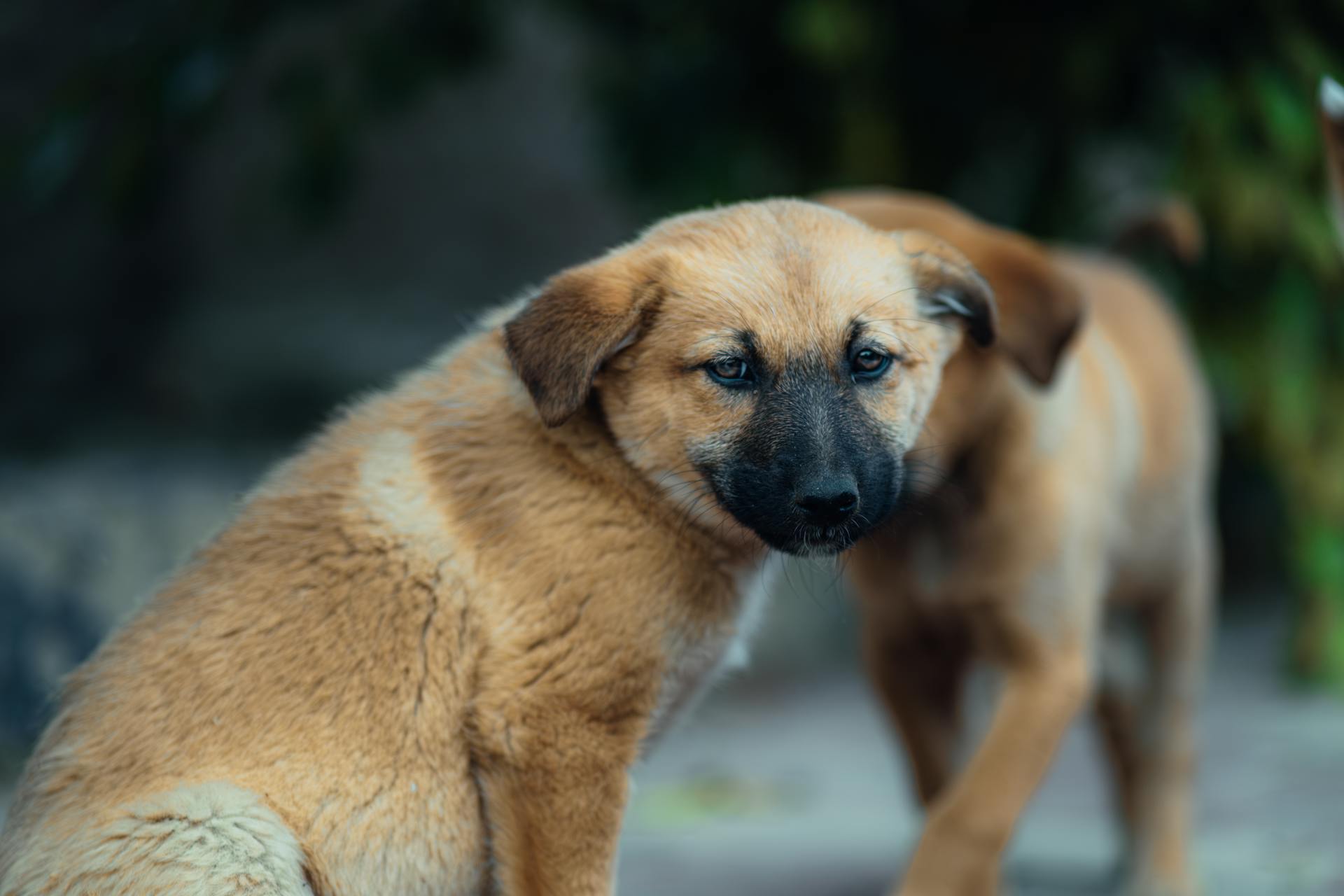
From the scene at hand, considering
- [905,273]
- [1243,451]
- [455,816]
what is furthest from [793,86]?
[455,816]

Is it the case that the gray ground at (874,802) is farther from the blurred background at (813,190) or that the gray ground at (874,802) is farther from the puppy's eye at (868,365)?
the puppy's eye at (868,365)

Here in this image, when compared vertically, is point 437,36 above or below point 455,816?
above

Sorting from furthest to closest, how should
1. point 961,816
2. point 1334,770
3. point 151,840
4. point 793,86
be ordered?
point 793,86 < point 1334,770 < point 961,816 < point 151,840

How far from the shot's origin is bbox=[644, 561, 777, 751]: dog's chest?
3305 millimetres

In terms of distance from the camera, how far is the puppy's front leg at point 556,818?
314cm

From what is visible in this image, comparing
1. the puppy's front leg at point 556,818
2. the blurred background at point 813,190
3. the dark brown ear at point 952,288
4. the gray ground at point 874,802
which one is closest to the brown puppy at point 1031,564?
the dark brown ear at point 952,288

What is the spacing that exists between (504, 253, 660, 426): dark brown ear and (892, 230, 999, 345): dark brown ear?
2.27ft

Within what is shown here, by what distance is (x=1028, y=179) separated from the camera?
7930 mm

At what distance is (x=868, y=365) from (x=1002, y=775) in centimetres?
147

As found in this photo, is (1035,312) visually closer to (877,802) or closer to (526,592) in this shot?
(526,592)

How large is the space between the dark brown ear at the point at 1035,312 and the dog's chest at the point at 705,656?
101 centimetres

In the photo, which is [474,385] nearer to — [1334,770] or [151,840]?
[151,840]

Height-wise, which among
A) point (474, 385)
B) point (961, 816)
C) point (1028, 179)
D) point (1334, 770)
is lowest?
point (1334, 770)

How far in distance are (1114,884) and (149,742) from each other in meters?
3.65
